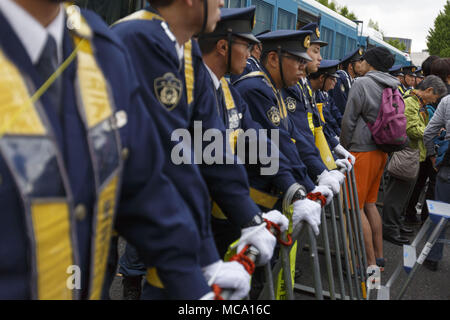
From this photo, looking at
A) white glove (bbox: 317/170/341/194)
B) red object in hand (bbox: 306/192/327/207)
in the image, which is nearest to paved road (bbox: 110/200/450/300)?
white glove (bbox: 317/170/341/194)

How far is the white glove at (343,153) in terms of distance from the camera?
3.66m

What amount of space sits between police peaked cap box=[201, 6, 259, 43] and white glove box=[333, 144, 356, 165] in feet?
6.13

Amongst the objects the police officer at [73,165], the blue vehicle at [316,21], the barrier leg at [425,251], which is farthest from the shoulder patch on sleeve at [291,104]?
the blue vehicle at [316,21]

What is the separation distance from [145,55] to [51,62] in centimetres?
55

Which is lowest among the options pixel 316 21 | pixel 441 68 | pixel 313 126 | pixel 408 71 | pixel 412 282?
pixel 412 282

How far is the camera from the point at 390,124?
3750mm

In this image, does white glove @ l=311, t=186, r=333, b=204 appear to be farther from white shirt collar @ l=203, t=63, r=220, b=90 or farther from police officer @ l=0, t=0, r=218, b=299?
police officer @ l=0, t=0, r=218, b=299

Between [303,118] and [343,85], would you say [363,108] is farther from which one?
[343,85]

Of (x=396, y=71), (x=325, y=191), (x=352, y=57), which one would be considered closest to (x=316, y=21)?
(x=352, y=57)

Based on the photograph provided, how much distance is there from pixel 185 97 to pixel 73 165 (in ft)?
2.21

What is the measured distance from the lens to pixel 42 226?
0.70m

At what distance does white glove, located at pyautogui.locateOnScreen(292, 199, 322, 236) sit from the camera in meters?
1.97

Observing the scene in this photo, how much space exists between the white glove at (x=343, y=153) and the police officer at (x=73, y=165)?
2914 mm

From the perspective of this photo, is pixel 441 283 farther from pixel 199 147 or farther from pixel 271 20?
pixel 271 20
